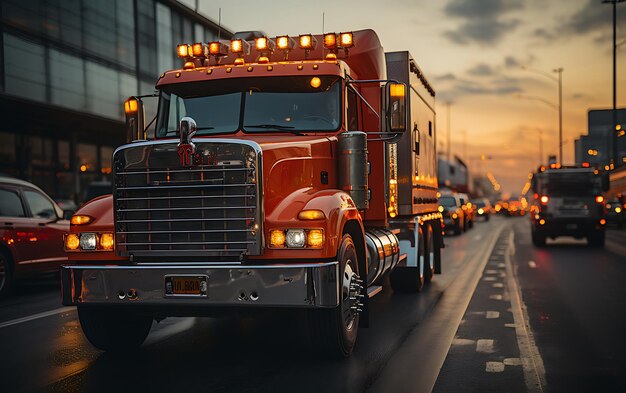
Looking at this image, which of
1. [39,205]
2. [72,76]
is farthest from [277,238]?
[72,76]

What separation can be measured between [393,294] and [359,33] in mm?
4488

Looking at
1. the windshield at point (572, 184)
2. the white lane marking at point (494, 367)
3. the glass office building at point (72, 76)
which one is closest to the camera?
the white lane marking at point (494, 367)

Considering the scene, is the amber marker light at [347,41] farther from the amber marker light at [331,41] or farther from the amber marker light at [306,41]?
the amber marker light at [306,41]

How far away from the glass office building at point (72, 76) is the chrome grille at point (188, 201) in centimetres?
3182

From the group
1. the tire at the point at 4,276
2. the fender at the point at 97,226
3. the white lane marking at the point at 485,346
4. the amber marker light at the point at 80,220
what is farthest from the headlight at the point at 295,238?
the tire at the point at 4,276

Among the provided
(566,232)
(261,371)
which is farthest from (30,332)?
(566,232)

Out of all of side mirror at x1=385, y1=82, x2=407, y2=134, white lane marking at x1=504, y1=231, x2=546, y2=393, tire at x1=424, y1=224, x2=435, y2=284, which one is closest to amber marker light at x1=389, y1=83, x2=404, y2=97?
side mirror at x1=385, y1=82, x2=407, y2=134

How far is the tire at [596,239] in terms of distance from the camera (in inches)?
1027

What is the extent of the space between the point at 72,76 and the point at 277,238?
3812 cm

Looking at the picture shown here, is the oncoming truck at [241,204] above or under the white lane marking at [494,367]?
above

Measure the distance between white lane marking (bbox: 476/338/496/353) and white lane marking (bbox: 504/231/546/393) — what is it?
0.92 ft

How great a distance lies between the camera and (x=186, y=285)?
664cm

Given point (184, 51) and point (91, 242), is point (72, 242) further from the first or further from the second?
point (184, 51)

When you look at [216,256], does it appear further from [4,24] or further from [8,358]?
[4,24]
